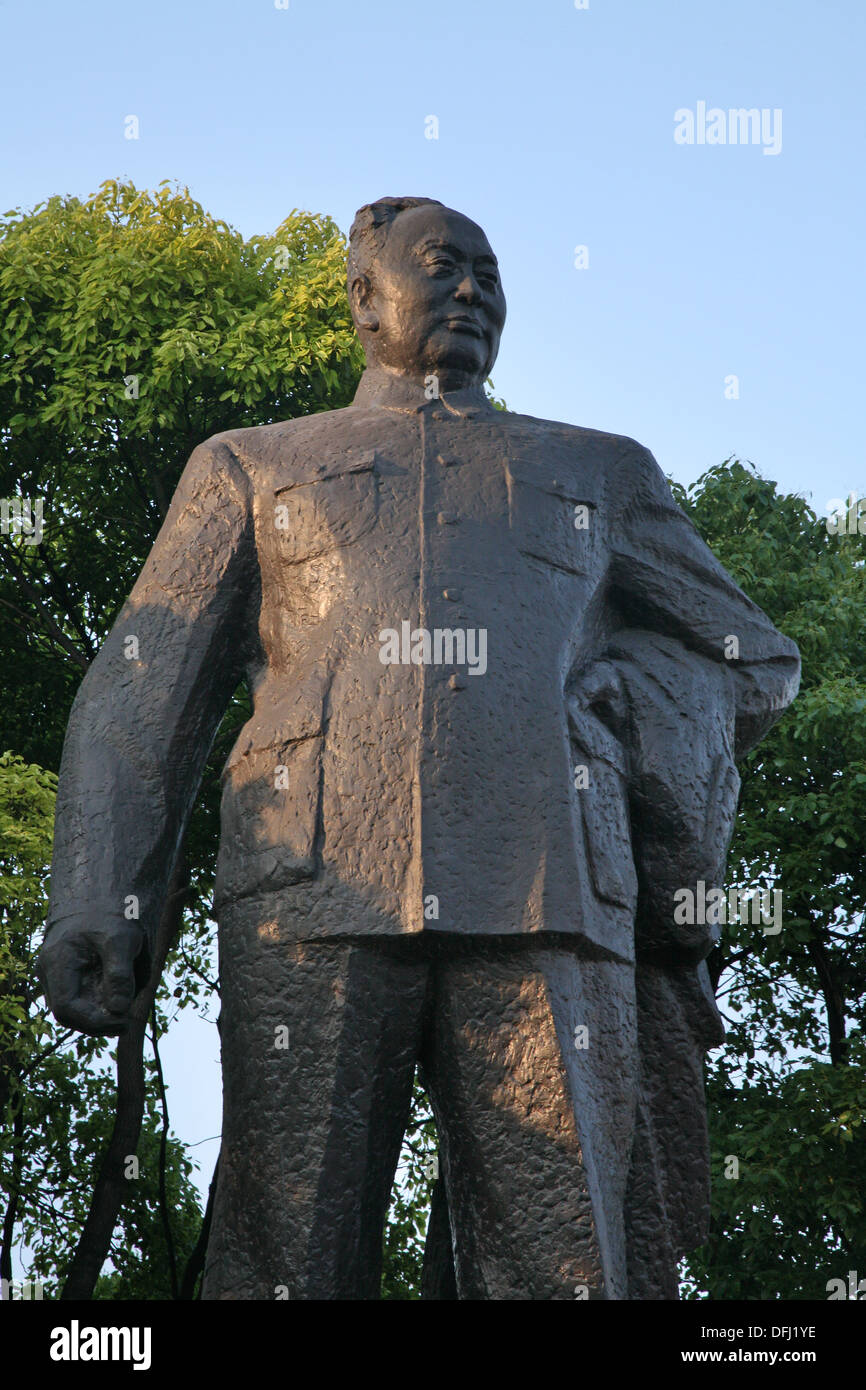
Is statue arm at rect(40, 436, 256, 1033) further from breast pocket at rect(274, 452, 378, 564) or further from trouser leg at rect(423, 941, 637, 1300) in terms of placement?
trouser leg at rect(423, 941, 637, 1300)

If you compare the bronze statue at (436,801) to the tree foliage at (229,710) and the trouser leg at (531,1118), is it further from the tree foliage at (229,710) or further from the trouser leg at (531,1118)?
the tree foliage at (229,710)

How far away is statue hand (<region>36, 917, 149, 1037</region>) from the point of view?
13.9 feet

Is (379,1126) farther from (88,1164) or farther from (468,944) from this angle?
(88,1164)

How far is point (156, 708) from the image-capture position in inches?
177

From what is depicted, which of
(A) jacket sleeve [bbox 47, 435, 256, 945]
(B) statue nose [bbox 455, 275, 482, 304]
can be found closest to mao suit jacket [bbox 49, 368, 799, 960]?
(A) jacket sleeve [bbox 47, 435, 256, 945]

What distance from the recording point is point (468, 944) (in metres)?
4.11

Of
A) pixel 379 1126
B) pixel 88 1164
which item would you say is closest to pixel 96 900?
pixel 379 1126

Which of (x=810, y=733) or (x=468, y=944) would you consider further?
(x=810, y=733)

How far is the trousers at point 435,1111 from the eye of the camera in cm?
403

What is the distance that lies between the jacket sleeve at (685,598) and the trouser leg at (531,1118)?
996 mm

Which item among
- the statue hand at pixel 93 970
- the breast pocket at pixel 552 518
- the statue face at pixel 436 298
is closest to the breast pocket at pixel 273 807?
the statue hand at pixel 93 970
